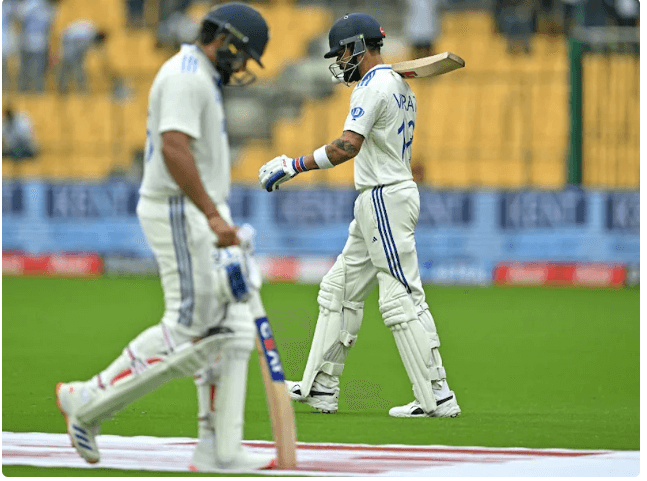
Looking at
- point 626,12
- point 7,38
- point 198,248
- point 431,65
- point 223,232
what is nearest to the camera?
point 223,232

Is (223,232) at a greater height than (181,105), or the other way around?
(181,105)

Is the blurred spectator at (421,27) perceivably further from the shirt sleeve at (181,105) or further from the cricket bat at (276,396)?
the shirt sleeve at (181,105)

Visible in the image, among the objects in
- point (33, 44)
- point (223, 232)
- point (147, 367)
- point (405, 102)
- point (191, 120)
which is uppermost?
point (33, 44)

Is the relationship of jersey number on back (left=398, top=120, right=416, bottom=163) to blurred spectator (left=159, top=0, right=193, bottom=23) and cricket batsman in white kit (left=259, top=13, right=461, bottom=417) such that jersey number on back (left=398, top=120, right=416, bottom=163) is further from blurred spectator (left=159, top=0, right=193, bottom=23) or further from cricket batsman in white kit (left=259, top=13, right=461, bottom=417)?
blurred spectator (left=159, top=0, right=193, bottom=23)

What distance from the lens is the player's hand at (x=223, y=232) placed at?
209 inches

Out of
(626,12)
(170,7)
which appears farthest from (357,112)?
(170,7)

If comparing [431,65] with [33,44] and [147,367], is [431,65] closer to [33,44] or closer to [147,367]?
[147,367]

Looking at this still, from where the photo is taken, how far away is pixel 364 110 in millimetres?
7090

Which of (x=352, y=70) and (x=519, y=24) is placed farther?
(x=519, y=24)

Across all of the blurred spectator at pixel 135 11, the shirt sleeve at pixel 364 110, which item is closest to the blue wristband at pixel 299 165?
the shirt sleeve at pixel 364 110

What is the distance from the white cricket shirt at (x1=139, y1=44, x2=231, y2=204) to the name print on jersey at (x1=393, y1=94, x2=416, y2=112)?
6.17 ft

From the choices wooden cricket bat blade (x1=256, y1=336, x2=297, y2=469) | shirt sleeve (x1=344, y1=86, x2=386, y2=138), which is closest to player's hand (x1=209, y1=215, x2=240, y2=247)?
wooden cricket bat blade (x1=256, y1=336, x2=297, y2=469)

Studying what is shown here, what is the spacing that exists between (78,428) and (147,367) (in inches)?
19.1

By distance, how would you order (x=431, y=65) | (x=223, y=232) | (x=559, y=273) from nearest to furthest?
1. (x=223, y=232)
2. (x=431, y=65)
3. (x=559, y=273)
